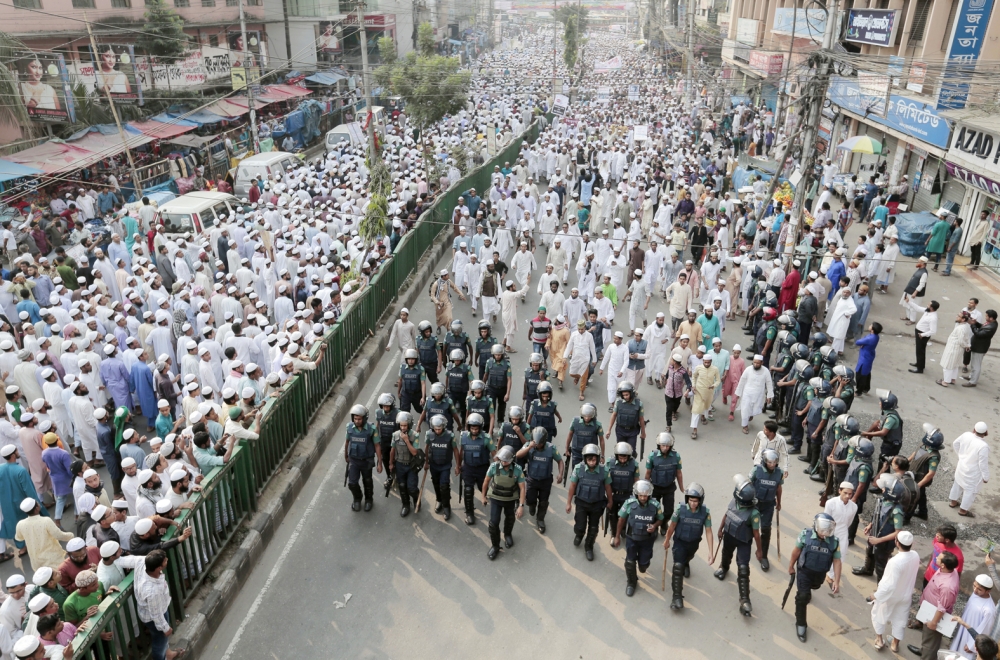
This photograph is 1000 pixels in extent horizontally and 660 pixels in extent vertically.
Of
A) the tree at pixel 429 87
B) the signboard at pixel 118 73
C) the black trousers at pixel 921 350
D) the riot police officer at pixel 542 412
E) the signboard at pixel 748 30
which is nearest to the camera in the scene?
the riot police officer at pixel 542 412

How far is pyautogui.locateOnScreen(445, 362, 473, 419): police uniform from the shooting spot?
9258 mm

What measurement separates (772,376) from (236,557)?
6.99m

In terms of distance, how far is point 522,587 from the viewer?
23.2 ft

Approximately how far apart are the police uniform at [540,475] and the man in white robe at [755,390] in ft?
10.4

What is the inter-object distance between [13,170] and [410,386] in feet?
41.4

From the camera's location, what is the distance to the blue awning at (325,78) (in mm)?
33625

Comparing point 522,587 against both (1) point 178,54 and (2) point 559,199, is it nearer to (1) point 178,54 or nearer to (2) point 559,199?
(2) point 559,199

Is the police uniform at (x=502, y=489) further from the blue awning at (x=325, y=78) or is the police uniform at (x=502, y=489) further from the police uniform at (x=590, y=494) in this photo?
the blue awning at (x=325, y=78)

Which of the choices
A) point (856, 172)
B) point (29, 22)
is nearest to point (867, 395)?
point (856, 172)

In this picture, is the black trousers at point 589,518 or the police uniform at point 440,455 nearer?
the black trousers at point 589,518

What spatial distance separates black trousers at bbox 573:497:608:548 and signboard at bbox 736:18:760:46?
103 feet

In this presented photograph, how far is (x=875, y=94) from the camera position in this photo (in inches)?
829

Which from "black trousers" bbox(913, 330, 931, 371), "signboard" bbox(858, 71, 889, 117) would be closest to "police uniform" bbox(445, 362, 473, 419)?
"black trousers" bbox(913, 330, 931, 371)

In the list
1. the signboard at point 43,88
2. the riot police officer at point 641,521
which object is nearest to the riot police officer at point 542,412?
the riot police officer at point 641,521
